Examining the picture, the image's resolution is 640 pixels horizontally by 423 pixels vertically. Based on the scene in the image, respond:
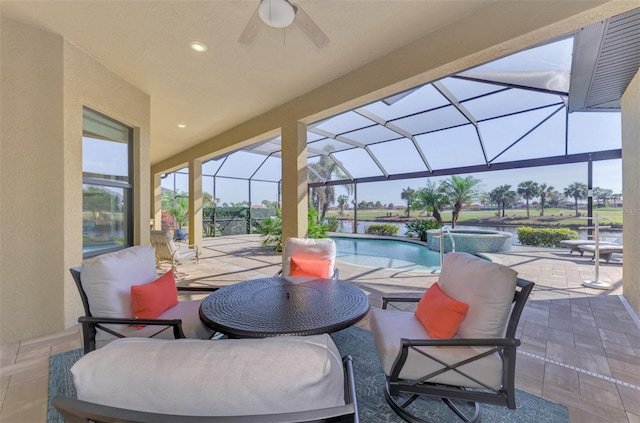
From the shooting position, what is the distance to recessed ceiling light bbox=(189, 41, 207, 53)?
3046 millimetres

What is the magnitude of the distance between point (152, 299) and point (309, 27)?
2469mm

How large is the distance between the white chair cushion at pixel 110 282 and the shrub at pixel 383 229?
10.8m

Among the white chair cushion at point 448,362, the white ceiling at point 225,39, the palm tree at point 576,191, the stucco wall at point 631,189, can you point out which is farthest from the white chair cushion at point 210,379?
the palm tree at point 576,191

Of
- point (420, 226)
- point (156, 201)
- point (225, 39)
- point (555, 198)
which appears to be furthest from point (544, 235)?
point (156, 201)

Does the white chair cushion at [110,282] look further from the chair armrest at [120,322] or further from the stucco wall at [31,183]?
the stucco wall at [31,183]

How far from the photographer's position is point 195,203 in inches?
301

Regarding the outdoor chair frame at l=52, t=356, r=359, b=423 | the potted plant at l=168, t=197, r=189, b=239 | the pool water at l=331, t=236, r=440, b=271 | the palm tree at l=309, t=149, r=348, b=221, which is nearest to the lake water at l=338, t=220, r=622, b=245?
the pool water at l=331, t=236, r=440, b=271

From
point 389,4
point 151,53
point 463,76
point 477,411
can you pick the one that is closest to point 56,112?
point 151,53

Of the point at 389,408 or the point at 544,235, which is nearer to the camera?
the point at 389,408

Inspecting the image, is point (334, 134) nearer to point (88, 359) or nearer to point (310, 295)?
point (310, 295)

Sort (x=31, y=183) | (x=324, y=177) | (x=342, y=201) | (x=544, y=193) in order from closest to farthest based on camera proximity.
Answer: (x=31, y=183)
(x=544, y=193)
(x=324, y=177)
(x=342, y=201)

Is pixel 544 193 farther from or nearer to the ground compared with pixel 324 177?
nearer to the ground

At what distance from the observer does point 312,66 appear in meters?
3.58

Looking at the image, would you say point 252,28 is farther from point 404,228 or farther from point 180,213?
point 180,213
